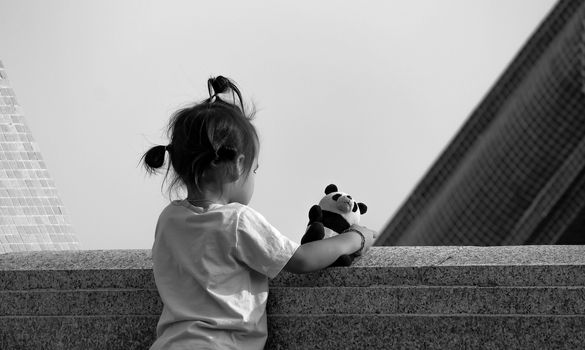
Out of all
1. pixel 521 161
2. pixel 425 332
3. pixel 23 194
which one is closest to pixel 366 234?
pixel 425 332

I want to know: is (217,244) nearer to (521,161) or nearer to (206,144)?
(206,144)

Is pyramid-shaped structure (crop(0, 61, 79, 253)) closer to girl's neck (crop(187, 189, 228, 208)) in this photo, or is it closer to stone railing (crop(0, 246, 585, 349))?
stone railing (crop(0, 246, 585, 349))

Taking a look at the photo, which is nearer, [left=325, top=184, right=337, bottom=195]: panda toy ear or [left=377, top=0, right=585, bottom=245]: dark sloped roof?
[left=325, top=184, right=337, bottom=195]: panda toy ear

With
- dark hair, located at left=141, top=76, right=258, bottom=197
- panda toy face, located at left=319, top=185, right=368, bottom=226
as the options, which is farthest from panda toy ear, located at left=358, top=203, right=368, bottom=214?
dark hair, located at left=141, top=76, right=258, bottom=197

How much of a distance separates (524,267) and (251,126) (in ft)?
1.37

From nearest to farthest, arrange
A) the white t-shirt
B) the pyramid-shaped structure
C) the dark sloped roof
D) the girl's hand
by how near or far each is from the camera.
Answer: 1. the white t-shirt
2. the girl's hand
3. the pyramid-shaped structure
4. the dark sloped roof

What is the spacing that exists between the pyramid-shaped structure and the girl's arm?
4.87 feet

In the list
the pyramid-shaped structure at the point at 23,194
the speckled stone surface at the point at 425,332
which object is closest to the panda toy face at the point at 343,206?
the speckled stone surface at the point at 425,332

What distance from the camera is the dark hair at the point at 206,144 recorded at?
1510 mm

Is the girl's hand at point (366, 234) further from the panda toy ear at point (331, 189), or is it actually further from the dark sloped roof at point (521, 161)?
the dark sloped roof at point (521, 161)

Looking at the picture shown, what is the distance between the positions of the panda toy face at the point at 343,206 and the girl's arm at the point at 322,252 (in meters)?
0.07

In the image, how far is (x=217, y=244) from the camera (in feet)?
4.86

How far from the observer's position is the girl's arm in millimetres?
1475

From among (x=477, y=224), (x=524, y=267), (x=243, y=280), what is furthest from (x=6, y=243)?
(x=477, y=224)
